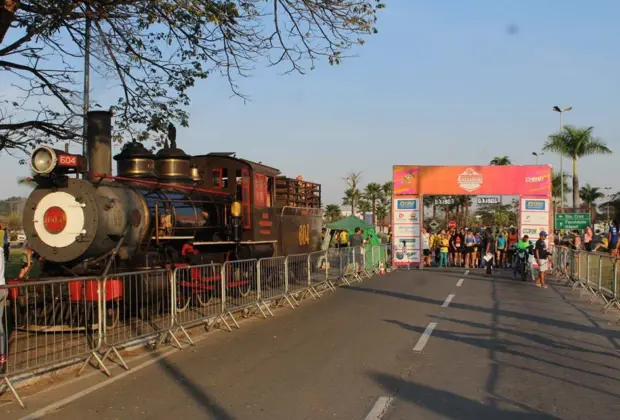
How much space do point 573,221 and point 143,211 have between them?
101 feet

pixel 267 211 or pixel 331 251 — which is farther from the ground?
pixel 267 211

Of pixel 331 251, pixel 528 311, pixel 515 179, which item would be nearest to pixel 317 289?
pixel 331 251

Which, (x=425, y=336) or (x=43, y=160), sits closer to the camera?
(x=43, y=160)

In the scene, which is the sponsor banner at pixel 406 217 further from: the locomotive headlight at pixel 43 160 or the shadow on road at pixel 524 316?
the locomotive headlight at pixel 43 160

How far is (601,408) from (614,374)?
167 centimetres

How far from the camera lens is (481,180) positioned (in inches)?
1068

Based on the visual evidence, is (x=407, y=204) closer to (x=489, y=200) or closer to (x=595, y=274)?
(x=489, y=200)

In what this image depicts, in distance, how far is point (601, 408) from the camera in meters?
5.94

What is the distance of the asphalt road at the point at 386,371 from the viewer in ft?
19.5

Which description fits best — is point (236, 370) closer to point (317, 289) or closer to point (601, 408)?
point (601, 408)

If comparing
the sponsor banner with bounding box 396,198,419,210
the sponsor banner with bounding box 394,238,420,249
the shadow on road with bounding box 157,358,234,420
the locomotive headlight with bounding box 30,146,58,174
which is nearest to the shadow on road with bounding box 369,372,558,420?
the shadow on road with bounding box 157,358,234,420

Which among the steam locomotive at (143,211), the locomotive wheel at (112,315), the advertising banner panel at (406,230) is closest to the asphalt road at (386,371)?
the locomotive wheel at (112,315)

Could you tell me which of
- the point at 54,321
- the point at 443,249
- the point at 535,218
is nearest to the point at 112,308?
the point at 54,321

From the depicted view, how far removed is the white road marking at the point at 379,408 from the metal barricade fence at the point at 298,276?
7.71 metres
